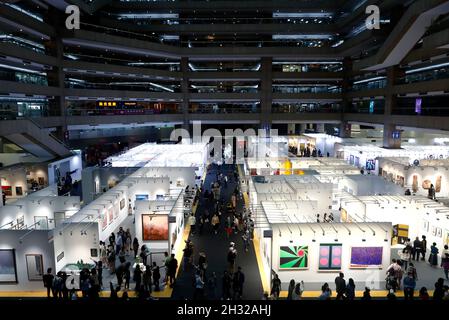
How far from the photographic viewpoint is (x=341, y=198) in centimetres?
1777

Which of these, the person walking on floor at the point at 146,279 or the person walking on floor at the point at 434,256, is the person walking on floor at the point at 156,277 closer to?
the person walking on floor at the point at 146,279

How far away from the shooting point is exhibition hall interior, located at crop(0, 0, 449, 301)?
12.5m

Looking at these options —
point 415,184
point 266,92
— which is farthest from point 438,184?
point 266,92

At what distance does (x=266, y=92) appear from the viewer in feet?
160

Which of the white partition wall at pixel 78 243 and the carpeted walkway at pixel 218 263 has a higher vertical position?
the white partition wall at pixel 78 243

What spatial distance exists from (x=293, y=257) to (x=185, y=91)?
38.9 m

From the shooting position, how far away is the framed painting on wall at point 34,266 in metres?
12.5

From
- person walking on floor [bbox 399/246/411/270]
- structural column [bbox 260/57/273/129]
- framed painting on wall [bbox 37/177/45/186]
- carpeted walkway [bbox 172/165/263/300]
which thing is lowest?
carpeted walkway [bbox 172/165/263/300]

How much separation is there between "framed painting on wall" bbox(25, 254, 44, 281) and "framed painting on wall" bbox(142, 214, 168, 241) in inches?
172

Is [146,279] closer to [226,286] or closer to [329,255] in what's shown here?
[226,286]

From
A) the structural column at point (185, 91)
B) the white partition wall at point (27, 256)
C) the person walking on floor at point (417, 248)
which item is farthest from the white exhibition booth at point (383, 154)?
the white partition wall at point (27, 256)

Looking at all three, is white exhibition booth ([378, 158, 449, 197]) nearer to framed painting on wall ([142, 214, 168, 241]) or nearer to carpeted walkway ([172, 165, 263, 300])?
carpeted walkway ([172, 165, 263, 300])

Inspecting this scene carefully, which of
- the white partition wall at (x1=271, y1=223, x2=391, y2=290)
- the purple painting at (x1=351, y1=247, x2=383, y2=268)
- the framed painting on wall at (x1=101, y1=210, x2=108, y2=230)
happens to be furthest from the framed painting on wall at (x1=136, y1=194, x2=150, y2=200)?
the purple painting at (x1=351, y1=247, x2=383, y2=268)

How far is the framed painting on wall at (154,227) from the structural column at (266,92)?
35.3 m
